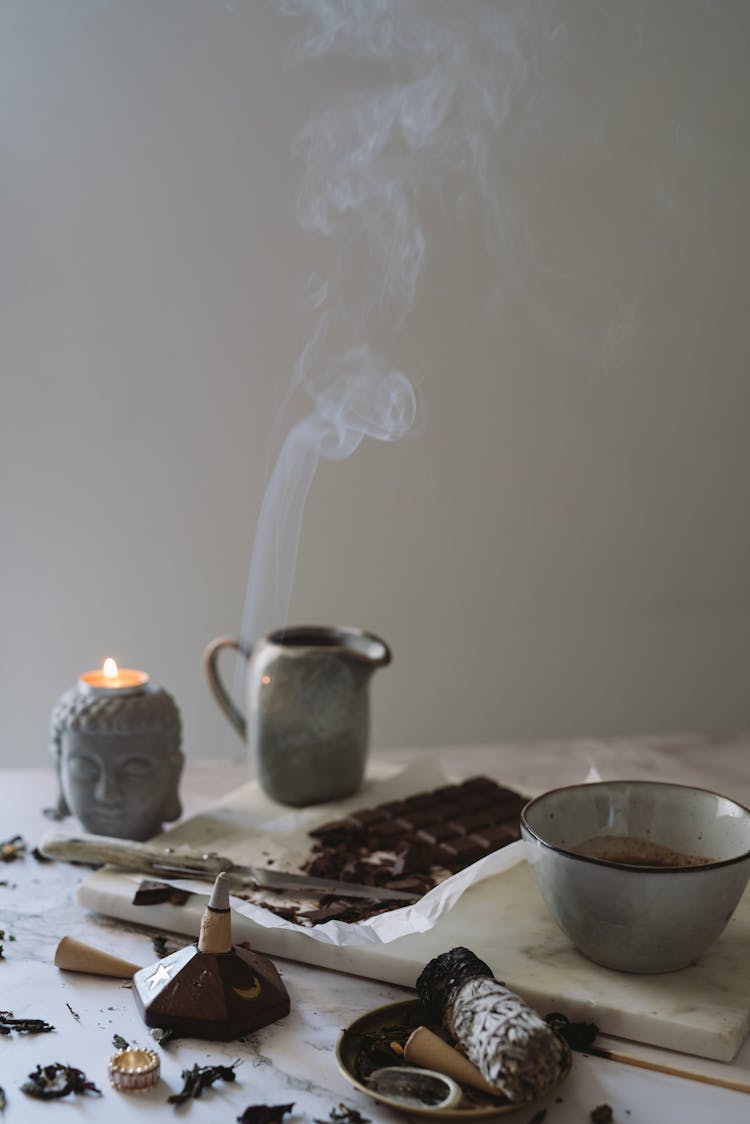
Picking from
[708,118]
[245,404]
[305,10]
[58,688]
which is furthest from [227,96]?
[58,688]

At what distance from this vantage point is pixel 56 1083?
88 centimetres

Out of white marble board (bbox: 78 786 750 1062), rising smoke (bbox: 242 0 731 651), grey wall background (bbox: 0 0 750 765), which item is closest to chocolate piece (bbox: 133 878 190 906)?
white marble board (bbox: 78 786 750 1062)

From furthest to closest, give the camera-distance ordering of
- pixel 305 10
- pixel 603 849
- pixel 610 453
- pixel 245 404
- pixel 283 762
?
pixel 610 453, pixel 245 404, pixel 305 10, pixel 283 762, pixel 603 849

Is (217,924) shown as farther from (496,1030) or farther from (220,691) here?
(220,691)

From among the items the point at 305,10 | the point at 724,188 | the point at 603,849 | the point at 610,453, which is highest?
the point at 305,10

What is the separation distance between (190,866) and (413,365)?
1.12m

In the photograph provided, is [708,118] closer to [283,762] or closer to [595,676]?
[595,676]

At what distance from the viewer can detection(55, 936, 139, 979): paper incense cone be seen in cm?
106

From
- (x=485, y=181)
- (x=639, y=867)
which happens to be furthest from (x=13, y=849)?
(x=485, y=181)

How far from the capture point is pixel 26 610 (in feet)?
6.74

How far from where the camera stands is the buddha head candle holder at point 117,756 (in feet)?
4.38

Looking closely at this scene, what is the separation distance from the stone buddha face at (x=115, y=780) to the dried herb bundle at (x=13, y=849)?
0.27 feet

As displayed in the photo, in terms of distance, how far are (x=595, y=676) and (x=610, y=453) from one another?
45 cm

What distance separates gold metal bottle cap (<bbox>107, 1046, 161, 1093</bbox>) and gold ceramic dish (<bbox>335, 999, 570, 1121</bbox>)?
14cm
